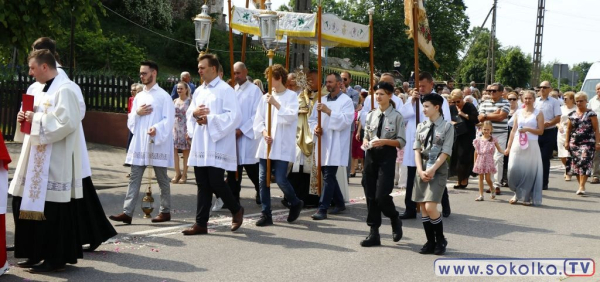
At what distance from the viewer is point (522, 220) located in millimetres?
11047

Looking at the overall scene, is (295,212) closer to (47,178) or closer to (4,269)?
(47,178)

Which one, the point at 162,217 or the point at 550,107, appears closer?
the point at 162,217

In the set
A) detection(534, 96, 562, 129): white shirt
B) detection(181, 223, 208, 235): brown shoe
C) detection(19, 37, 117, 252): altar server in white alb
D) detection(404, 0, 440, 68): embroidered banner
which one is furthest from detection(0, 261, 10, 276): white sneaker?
detection(534, 96, 562, 129): white shirt

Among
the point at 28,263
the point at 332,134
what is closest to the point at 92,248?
the point at 28,263

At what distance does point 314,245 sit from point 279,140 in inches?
65.7

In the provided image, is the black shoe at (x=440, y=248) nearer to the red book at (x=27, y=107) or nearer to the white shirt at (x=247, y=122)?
the white shirt at (x=247, y=122)

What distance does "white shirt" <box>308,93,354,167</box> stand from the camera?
10664 millimetres

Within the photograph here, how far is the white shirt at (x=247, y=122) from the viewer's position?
1071cm

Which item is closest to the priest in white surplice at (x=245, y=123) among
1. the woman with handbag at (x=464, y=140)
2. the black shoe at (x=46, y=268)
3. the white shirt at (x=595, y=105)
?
the black shoe at (x=46, y=268)

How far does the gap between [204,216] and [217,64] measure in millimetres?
1760

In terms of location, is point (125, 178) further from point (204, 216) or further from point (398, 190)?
point (204, 216)

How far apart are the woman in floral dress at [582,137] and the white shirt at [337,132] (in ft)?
20.0

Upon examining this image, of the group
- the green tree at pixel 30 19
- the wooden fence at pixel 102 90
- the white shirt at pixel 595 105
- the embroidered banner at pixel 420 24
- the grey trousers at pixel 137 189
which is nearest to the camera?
the grey trousers at pixel 137 189

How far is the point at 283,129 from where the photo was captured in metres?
9.95
